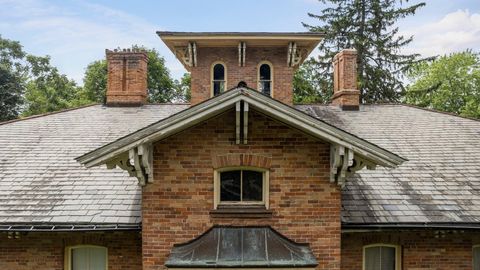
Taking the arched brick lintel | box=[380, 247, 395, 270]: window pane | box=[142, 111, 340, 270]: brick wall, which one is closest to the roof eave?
box=[142, 111, 340, 270]: brick wall

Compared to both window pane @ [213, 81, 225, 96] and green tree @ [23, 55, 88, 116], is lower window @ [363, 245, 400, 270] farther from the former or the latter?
green tree @ [23, 55, 88, 116]

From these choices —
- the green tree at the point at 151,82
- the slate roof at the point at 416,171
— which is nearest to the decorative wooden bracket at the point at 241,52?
the slate roof at the point at 416,171

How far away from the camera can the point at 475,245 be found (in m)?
9.47

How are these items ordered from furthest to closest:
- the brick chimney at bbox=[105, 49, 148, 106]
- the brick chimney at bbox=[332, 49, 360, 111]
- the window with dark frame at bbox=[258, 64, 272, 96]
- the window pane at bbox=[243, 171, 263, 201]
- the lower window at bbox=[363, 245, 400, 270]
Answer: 1. the brick chimney at bbox=[105, 49, 148, 106]
2. the brick chimney at bbox=[332, 49, 360, 111]
3. the window with dark frame at bbox=[258, 64, 272, 96]
4. the lower window at bbox=[363, 245, 400, 270]
5. the window pane at bbox=[243, 171, 263, 201]

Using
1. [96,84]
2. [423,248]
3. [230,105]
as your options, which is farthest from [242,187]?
[96,84]

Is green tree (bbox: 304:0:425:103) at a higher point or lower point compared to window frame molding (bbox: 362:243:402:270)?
higher

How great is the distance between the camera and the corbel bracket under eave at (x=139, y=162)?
24.8 ft

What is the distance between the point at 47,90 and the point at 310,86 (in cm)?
2470

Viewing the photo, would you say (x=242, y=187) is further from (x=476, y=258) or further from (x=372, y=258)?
(x=476, y=258)

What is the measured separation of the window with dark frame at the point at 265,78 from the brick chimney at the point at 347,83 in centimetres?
260

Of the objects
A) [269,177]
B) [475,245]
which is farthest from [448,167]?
[269,177]

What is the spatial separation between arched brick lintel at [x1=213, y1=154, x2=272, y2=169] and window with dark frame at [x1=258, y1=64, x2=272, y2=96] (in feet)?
19.3

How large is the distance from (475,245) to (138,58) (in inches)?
457

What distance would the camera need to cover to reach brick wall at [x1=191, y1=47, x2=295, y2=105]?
44.2ft
